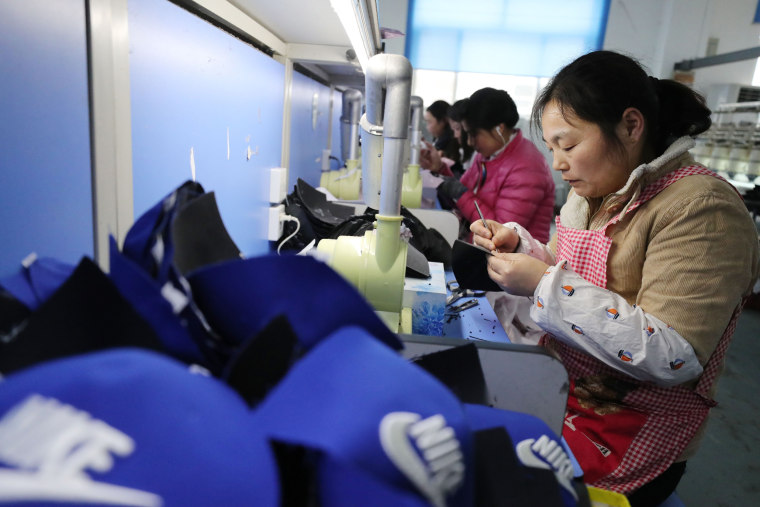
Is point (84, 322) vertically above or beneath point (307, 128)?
beneath

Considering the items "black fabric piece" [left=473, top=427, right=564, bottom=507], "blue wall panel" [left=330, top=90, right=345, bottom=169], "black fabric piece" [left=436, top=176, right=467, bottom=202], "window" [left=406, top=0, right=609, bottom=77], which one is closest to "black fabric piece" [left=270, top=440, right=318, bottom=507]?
"black fabric piece" [left=473, top=427, right=564, bottom=507]

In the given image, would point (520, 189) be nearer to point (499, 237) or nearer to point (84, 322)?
point (499, 237)

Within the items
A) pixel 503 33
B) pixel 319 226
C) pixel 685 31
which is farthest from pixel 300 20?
pixel 685 31

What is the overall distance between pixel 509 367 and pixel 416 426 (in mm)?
429

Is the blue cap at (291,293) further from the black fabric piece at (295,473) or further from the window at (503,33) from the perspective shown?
the window at (503,33)

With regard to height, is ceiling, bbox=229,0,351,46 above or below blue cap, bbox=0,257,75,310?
above

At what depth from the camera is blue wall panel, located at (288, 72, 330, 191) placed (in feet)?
6.58

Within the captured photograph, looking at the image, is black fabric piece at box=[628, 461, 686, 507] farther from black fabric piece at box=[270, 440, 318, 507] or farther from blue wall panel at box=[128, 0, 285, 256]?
blue wall panel at box=[128, 0, 285, 256]

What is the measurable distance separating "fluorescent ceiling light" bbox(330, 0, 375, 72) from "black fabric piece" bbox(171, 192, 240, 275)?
56 cm

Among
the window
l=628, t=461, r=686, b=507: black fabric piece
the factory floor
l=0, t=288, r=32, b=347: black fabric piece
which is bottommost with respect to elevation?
the factory floor

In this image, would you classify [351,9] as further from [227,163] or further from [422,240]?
[422,240]

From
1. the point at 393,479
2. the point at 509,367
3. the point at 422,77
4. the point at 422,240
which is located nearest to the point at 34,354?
the point at 393,479

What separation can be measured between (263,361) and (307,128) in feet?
6.92

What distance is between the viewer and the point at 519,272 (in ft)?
3.22
